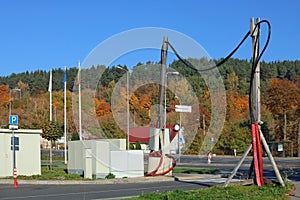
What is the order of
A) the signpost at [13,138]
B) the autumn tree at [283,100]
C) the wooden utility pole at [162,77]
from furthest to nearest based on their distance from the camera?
the autumn tree at [283,100], the signpost at [13,138], the wooden utility pole at [162,77]

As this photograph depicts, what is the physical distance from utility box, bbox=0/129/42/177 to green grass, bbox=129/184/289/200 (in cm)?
1382

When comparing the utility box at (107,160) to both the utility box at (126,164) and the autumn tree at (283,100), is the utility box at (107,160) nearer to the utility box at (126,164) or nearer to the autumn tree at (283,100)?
the utility box at (126,164)

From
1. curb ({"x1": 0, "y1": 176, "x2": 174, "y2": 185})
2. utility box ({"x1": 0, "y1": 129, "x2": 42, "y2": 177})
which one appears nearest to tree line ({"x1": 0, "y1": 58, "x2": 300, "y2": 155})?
curb ({"x1": 0, "y1": 176, "x2": 174, "y2": 185})

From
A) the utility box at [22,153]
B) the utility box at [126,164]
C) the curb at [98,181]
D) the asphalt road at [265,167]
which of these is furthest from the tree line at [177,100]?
the utility box at [22,153]

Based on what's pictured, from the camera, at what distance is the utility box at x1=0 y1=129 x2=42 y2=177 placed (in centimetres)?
2627

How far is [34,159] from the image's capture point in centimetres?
2725

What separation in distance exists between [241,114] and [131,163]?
117 ft

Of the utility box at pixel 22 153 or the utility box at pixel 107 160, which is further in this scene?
the utility box at pixel 22 153

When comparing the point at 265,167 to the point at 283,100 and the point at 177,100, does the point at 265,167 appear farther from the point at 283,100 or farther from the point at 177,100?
the point at 283,100

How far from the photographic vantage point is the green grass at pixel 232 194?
43.8 ft

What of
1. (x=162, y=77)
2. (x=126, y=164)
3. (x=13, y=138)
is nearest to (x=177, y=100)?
(x=162, y=77)

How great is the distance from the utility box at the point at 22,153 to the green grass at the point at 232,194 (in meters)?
13.8

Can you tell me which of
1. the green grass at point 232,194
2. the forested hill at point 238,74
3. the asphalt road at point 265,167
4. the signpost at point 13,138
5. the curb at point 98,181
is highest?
the forested hill at point 238,74

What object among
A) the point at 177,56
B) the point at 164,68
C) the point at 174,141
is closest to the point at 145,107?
the point at 164,68
